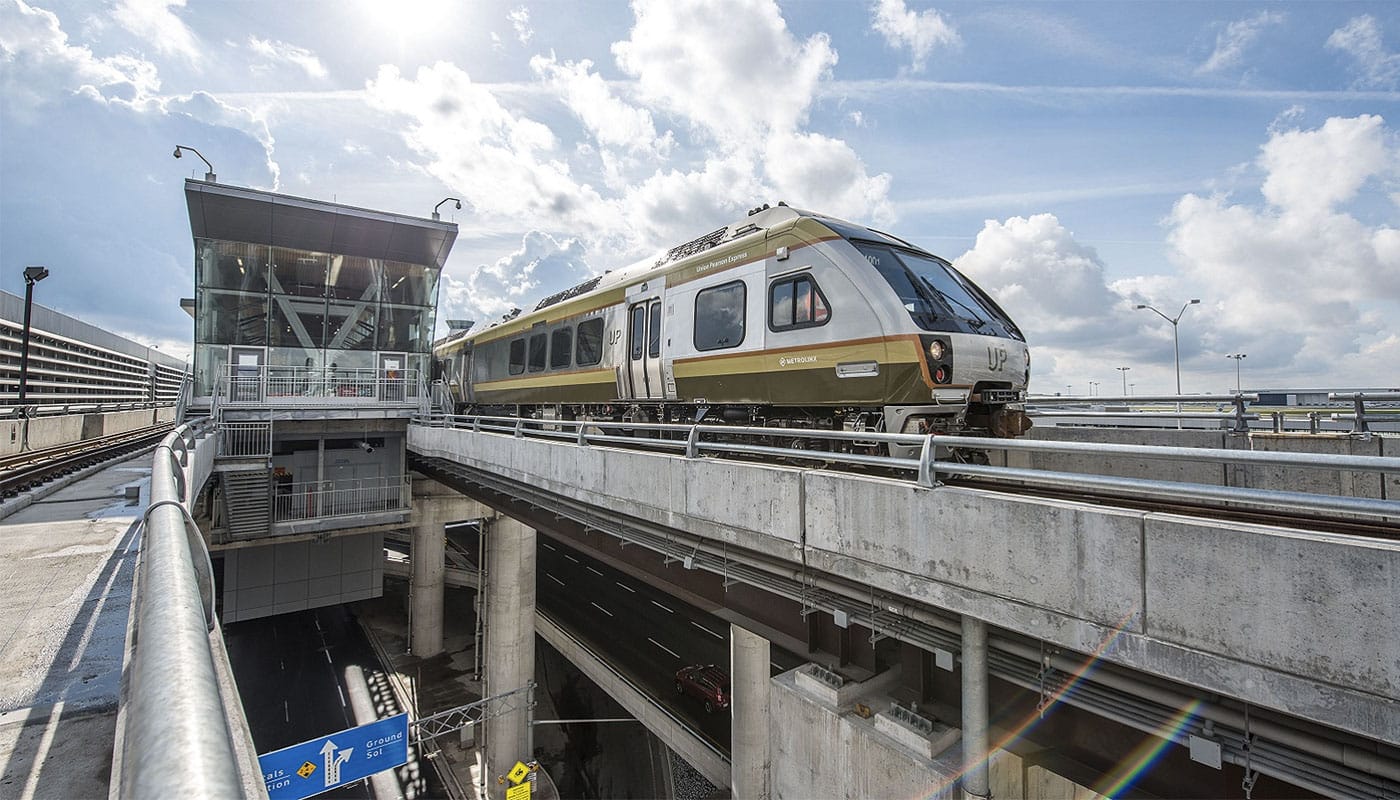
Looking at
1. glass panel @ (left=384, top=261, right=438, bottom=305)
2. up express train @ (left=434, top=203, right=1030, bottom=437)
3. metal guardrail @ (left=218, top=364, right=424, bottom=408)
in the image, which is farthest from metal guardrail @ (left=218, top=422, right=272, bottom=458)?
up express train @ (left=434, top=203, right=1030, bottom=437)

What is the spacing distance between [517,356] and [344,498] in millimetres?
10927

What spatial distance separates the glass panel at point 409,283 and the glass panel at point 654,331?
17.8 metres

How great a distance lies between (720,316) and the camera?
415 inches

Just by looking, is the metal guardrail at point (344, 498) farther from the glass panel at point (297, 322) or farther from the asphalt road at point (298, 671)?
the asphalt road at point (298, 671)

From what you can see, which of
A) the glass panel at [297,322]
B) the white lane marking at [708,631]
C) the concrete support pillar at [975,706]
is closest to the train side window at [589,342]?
the concrete support pillar at [975,706]

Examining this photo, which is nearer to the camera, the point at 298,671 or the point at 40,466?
the point at 40,466

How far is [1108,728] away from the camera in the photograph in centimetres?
496

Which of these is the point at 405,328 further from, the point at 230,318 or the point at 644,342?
the point at 644,342

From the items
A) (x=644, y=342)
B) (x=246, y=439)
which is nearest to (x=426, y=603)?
(x=246, y=439)

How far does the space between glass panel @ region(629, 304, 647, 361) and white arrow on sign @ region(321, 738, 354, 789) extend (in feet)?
32.2

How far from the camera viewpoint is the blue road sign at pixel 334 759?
1128cm

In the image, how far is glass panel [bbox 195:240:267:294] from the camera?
2222 cm

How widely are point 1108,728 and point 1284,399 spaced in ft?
39.6

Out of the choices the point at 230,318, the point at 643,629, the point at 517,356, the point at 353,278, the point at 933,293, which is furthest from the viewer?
the point at 643,629
